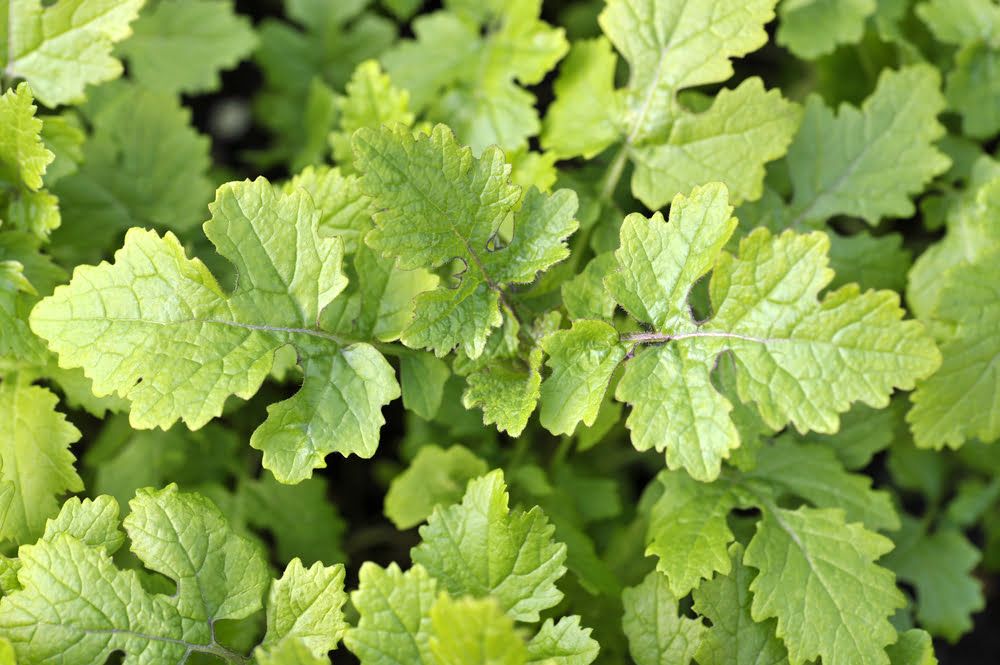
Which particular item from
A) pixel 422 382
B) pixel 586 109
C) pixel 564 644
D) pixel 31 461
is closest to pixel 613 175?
pixel 586 109

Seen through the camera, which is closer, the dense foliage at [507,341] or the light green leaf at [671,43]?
the dense foliage at [507,341]

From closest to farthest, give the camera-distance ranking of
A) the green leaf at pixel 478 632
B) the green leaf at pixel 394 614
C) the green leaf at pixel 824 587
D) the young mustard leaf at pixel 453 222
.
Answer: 1. the green leaf at pixel 478 632
2. the green leaf at pixel 394 614
3. the young mustard leaf at pixel 453 222
4. the green leaf at pixel 824 587

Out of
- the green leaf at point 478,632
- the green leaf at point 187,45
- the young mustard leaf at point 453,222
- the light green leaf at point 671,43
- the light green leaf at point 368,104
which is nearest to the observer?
the green leaf at point 478,632

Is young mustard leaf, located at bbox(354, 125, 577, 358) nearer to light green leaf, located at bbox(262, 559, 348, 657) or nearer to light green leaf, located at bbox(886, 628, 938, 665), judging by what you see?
light green leaf, located at bbox(262, 559, 348, 657)

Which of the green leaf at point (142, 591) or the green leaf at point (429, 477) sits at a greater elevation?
the green leaf at point (142, 591)

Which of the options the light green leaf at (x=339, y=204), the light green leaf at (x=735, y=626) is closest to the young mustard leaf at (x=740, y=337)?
the light green leaf at (x=735, y=626)

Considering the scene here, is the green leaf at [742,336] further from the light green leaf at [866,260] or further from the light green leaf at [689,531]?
the light green leaf at [866,260]

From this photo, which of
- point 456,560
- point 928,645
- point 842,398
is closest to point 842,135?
point 842,398
